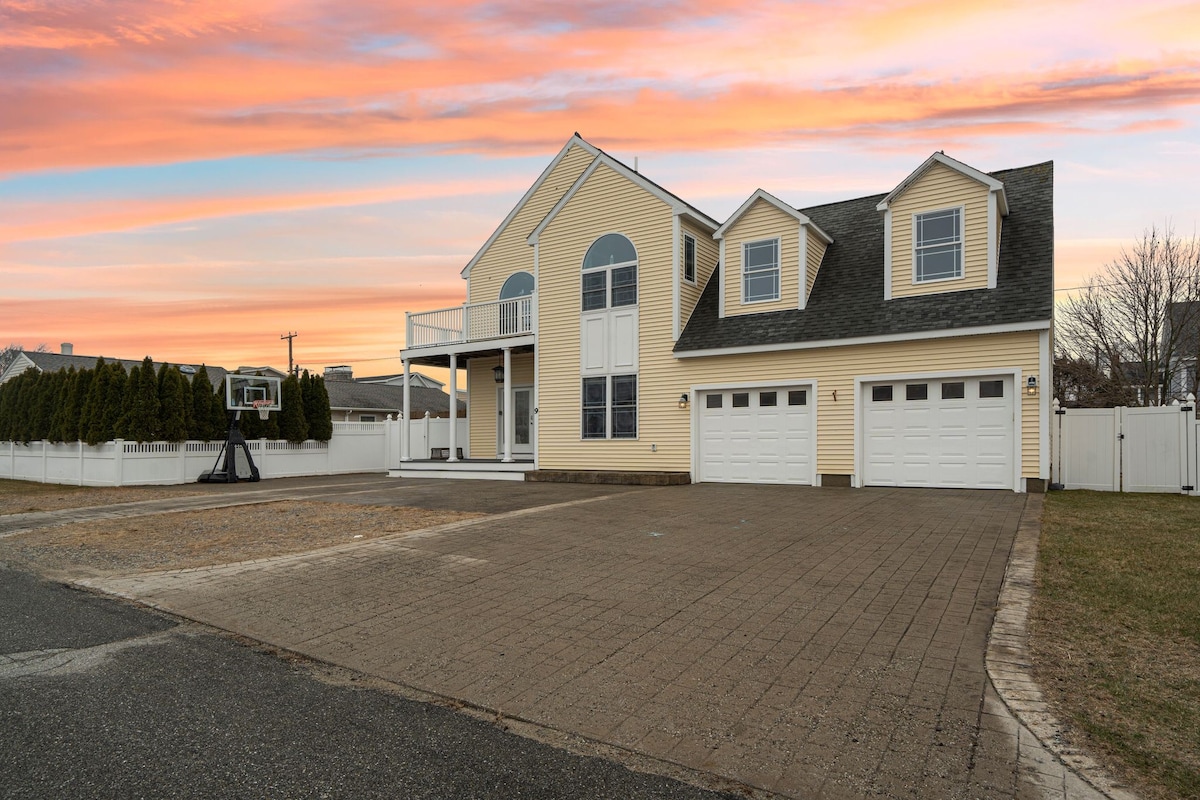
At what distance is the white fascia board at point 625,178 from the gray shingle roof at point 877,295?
1889mm

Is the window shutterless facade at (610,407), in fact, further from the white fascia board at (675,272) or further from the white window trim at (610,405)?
the white fascia board at (675,272)

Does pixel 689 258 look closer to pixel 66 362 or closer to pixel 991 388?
pixel 991 388

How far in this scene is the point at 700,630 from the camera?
5.27m

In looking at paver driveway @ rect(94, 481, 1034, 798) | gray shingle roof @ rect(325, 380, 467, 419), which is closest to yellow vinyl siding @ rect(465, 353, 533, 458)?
paver driveway @ rect(94, 481, 1034, 798)

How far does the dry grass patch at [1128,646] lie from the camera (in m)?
3.34

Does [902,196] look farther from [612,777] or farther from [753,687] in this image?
[612,777]

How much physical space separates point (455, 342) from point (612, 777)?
60.7 ft

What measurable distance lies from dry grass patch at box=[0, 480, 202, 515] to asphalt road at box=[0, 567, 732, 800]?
38.6ft

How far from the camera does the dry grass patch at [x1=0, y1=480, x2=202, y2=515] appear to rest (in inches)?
578

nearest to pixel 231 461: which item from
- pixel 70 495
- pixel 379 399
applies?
pixel 70 495

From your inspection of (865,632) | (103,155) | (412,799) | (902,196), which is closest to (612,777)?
(412,799)

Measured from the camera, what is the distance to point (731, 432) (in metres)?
16.5

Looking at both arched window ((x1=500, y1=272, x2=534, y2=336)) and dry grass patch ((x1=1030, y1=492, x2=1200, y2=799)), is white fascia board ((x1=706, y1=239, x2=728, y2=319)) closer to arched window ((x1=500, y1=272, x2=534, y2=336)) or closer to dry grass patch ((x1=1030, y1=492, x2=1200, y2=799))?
arched window ((x1=500, y1=272, x2=534, y2=336))

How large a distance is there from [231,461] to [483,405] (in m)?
7.22
